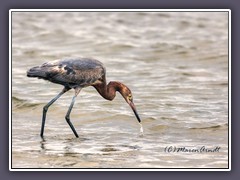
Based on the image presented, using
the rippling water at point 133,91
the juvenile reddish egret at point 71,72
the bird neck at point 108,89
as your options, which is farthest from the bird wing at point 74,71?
the rippling water at point 133,91

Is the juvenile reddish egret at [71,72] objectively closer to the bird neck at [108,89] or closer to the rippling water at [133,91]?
the bird neck at [108,89]

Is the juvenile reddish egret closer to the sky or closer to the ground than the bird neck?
closer to the sky

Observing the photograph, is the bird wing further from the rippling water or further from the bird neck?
the rippling water

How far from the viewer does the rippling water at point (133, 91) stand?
1120cm

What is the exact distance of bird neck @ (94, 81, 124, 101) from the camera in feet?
41.8

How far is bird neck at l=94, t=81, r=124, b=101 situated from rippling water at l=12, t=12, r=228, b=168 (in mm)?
551

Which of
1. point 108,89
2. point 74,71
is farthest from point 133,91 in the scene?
point 74,71

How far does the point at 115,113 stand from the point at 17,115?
5.63 ft

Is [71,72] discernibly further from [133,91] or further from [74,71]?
[133,91]

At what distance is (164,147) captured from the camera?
11.6 metres

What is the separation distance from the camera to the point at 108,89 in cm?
1285

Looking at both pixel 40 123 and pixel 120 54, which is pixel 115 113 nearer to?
pixel 40 123

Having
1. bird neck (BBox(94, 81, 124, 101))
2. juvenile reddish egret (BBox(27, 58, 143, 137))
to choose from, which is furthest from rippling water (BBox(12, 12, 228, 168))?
juvenile reddish egret (BBox(27, 58, 143, 137))
